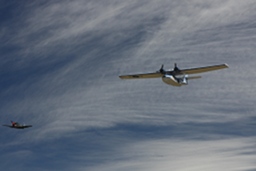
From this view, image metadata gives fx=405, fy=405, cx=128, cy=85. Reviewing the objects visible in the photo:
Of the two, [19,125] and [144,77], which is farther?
[19,125]

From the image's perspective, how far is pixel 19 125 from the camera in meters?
155

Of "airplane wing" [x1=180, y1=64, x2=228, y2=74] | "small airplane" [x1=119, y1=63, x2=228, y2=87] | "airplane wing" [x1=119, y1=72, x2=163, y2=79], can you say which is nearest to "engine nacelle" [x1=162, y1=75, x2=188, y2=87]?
"small airplane" [x1=119, y1=63, x2=228, y2=87]

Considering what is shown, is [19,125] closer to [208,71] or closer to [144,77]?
[144,77]

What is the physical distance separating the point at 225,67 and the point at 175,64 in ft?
48.7

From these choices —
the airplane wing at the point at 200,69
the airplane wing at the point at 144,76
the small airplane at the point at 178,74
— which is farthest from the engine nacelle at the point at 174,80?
the airplane wing at the point at 144,76

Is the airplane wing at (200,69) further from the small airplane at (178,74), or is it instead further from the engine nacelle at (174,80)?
the engine nacelle at (174,80)

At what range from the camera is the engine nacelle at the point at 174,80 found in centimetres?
11265

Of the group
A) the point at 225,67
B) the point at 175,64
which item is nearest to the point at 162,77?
the point at 175,64

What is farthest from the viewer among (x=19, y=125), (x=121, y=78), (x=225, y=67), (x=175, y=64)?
(x=19, y=125)

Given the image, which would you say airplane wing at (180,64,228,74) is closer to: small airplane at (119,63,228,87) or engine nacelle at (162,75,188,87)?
small airplane at (119,63,228,87)

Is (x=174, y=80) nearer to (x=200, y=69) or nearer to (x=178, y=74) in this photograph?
(x=178, y=74)

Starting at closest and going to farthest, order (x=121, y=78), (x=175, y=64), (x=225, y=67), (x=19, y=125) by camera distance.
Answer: (x=225, y=67), (x=175, y=64), (x=121, y=78), (x=19, y=125)

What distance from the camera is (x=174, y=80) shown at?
114m

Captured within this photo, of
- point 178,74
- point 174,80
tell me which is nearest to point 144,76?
point 178,74
